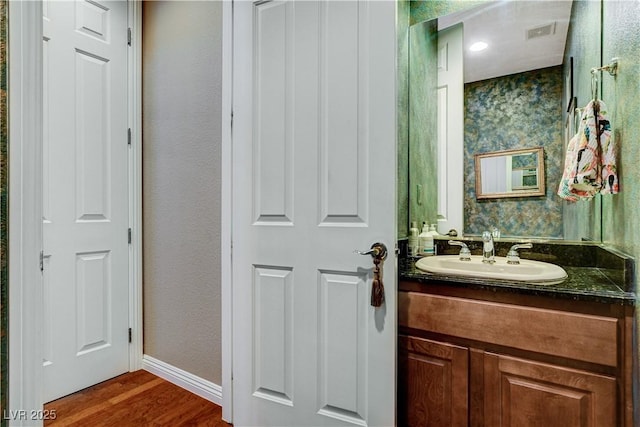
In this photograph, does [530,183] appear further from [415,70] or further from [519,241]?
[415,70]

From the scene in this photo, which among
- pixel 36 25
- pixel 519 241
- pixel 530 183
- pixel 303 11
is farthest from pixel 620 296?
pixel 36 25

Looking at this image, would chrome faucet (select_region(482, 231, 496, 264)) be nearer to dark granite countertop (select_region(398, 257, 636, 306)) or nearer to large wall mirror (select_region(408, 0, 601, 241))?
large wall mirror (select_region(408, 0, 601, 241))

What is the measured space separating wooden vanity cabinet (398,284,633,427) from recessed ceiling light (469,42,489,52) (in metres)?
1.27

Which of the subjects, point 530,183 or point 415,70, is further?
point 415,70

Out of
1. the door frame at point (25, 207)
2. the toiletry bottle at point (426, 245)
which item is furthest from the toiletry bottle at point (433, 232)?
the door frame at point (25, 207)

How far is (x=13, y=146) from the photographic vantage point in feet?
3.20

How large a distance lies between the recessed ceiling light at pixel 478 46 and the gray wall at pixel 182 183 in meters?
1.35

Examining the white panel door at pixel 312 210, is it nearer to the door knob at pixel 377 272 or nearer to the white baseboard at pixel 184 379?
the door knob at pixel 377 272

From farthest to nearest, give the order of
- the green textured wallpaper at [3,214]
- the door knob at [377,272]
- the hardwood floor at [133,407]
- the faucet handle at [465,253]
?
the hardwood floor at [133,407] → the faucet handle at [465,253] → the door knob at [377,272] → the green textured wallpaper at [3,214]

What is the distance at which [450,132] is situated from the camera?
74.5 inches

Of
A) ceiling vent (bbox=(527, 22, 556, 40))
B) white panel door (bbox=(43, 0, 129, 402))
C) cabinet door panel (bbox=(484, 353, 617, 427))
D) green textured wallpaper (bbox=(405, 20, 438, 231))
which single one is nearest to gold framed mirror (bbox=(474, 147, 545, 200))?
green textured wallpaper (bbox=(405, 20, 438, 231))

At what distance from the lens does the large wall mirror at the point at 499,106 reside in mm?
1604

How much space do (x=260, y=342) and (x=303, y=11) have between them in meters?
1.55

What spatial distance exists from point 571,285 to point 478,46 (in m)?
1.26
